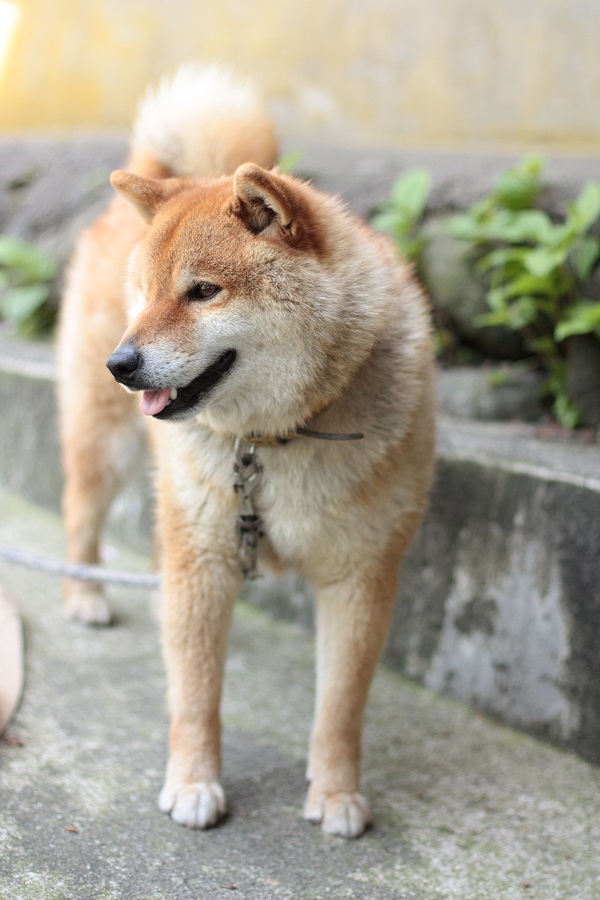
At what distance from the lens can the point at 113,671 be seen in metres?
3.44

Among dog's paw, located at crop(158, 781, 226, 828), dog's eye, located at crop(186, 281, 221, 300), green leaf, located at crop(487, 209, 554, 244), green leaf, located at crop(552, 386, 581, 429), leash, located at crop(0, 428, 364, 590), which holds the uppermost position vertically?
dog's eye, located at crop(186, 281, 221, 300)

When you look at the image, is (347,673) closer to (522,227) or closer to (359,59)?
(522,227)

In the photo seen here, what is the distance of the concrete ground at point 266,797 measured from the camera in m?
2.29

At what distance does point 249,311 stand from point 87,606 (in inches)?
79.3

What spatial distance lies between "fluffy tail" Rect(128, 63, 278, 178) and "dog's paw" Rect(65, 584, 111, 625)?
1.72m

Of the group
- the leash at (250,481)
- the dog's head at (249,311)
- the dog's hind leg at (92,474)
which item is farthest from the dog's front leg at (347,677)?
the dog's hind leg at (92,474)

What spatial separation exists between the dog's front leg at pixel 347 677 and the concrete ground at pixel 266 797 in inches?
4.9


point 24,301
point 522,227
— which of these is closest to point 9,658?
point 522,227

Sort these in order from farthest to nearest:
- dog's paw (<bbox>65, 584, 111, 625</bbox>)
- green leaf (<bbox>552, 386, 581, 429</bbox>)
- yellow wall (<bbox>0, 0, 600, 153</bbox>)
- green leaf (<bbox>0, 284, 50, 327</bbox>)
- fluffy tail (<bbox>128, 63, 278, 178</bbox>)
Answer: green leaf (<bbox>0, 284, 50, 327</bbox>) → yellow wall (<bbox>0, 0, 600, 153</bbox>) → green leaf (<bbox>552, 386, 581, 429</bbox>) → dog's paw (<bbox>65, 584, 111, 625</bbox>) → fluffy tail (<bbox>128, 63, 278, 178</bbox>)

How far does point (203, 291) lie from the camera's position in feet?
7.47

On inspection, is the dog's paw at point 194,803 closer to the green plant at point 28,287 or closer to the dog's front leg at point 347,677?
the dog's front leg at point 347,677

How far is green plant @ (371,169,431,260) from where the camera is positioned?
447 centimetres

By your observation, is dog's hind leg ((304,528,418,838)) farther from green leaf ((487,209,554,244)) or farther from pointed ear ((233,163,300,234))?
green leaf ((487,209,554,244))

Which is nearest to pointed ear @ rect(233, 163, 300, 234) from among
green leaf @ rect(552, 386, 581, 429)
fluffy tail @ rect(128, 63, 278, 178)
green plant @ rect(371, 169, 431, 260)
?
fluffy tail @ rect(128, 63, 278, 178)
